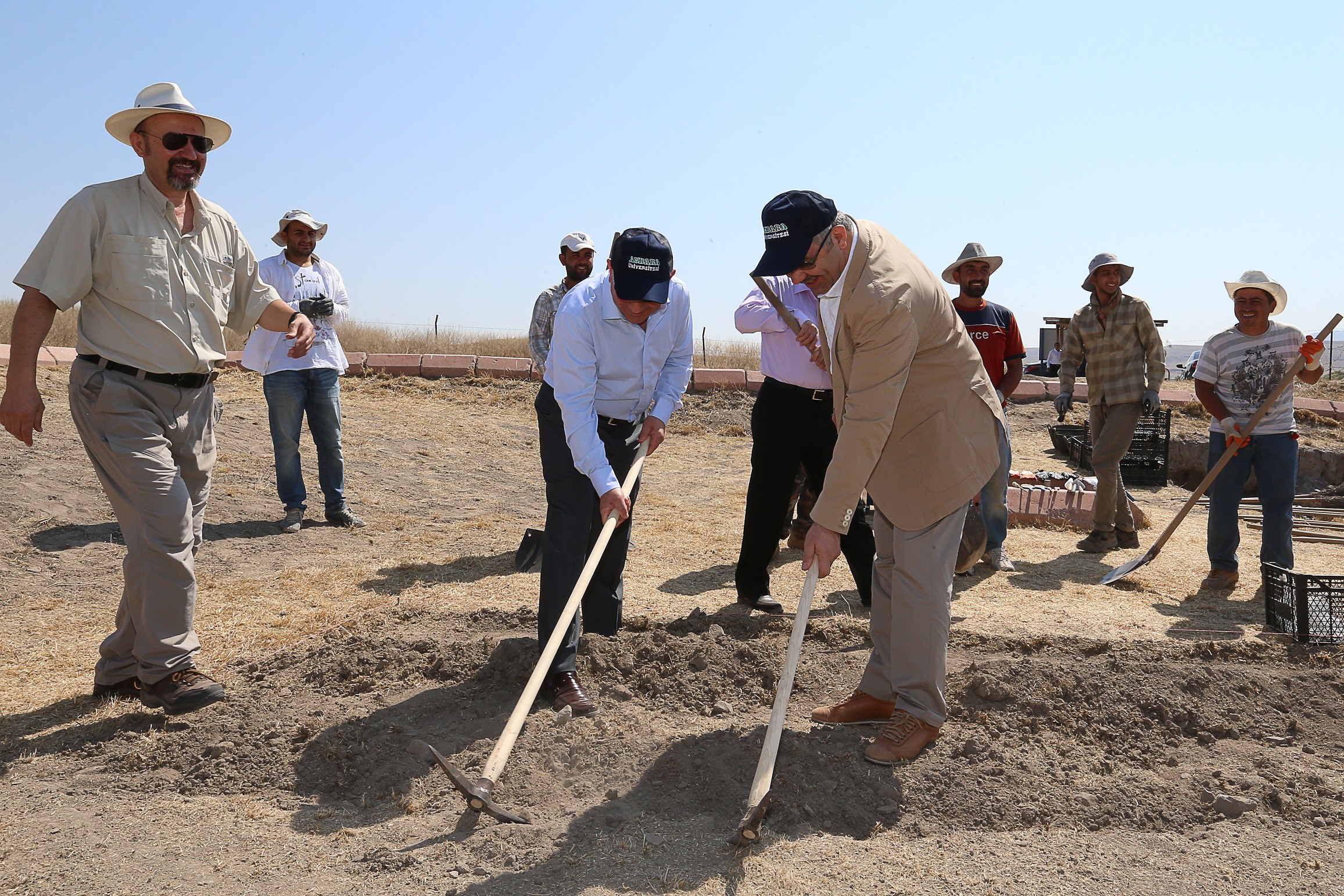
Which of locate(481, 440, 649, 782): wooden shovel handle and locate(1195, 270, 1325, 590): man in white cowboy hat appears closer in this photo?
locate(481, 440, 649, 782): wooden shovel handle

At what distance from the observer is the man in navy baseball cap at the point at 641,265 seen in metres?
3.45

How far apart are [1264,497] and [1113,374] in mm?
1307

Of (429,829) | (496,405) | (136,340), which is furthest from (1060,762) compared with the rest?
(496,405)

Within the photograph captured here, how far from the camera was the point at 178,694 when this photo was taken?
12.0ft

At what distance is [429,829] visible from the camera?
2.95 meters

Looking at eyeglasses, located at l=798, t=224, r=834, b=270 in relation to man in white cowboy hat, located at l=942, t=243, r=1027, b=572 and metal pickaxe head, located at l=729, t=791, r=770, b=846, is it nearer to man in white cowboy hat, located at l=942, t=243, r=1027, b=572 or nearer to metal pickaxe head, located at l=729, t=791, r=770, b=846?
metal pickaxe head, located at l=729, t=791, r=770, b=846

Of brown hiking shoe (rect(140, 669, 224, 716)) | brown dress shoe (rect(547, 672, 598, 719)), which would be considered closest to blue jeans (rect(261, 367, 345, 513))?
brown hiking shoe (rect(140, 669, 224, 716))

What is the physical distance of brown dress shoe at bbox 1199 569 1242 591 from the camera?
231 inches

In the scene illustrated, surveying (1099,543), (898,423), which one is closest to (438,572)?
(898,423)

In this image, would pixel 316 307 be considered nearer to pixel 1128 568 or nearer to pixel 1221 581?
pixel 1128 568

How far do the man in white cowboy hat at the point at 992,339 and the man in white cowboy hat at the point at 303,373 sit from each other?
4112 millimetres

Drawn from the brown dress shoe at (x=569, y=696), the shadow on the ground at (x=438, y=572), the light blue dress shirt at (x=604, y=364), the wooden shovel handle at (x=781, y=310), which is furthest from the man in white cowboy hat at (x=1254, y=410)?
the shadow on the ground at (x=438, y=572)

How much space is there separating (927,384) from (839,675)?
58.0 inches

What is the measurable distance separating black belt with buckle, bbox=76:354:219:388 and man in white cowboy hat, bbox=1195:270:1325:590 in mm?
5452
